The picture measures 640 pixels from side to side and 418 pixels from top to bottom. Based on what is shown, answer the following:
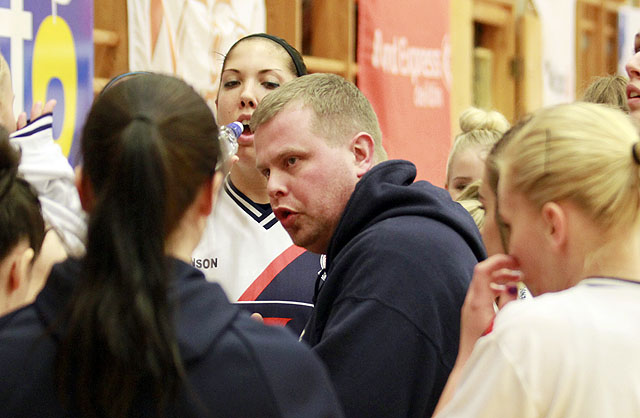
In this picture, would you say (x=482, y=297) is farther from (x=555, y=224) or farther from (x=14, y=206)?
(x=14, y=206)

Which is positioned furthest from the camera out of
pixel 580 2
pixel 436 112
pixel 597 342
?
pixel 580 2

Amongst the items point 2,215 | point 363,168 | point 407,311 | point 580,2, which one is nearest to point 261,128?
point 363,168

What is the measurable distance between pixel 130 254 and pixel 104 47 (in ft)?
8.39

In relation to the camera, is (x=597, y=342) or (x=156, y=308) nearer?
(x=156, y=308)

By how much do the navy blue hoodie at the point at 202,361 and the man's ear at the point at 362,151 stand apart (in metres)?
0.85

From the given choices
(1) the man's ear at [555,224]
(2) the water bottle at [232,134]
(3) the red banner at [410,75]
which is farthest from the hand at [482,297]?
(3) the red banner at [410,75]

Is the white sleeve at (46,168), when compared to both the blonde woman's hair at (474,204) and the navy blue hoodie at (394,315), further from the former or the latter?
the blonde woman's hair at (474,204)

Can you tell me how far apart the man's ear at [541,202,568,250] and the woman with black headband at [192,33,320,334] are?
1053mm

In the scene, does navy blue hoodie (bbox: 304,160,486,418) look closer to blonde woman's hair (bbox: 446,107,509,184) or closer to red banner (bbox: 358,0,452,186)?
blonde woman's hair (bbox: 446,107,509,184)

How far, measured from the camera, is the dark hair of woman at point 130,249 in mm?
935

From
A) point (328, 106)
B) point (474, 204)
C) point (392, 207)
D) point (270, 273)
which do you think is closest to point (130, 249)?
point (392, 207)

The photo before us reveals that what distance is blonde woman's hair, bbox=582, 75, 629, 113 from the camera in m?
2.47

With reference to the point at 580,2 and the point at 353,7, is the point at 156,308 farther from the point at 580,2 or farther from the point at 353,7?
the point at 580,2

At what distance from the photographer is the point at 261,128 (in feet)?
5.94
